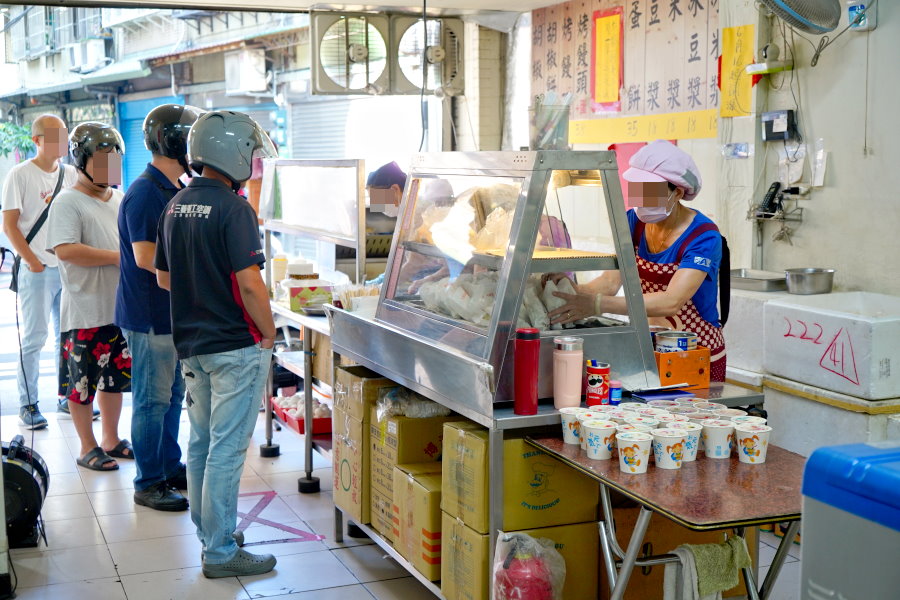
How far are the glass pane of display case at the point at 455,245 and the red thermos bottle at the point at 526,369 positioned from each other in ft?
0.81

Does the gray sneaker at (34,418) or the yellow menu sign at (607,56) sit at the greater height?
the yellow menu sign at (607,56)

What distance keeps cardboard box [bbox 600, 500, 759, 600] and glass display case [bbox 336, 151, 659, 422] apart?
1.43 feet

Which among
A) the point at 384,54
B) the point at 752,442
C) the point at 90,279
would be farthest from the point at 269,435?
the point at 752,442

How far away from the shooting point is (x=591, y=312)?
3.12 m

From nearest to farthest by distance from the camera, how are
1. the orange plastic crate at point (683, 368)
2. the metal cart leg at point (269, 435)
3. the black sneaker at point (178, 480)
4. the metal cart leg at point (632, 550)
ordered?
the metal cart leg at point (632, 550), the orange plastic crate at point (683, 368), the black sneaker at point (178, 480), the metal cart leg at point (269, 435)

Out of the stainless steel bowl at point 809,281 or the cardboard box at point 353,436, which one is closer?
the cardboard box at point 353,436

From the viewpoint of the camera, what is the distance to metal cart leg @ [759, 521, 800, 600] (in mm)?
2459

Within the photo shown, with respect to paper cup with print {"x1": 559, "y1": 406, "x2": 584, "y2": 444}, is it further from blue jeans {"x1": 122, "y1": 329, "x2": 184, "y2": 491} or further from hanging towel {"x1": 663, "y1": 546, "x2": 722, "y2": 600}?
blue jeans {"x1": 122, "y1": 329, "x2": 184, "y2": 491}

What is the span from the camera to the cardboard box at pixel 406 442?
138 inches

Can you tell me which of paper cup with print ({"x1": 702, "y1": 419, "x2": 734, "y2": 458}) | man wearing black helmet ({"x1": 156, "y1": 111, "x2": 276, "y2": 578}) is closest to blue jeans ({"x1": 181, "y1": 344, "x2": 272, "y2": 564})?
man wearing black helmet ({"x1": 156, "y1": 111, "x2": 276, "y2": 578})

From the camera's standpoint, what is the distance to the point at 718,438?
8.50 ft

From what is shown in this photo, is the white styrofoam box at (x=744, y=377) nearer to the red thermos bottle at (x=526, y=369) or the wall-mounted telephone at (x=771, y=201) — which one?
the wall-mounted telephone at (x=771, y=201)

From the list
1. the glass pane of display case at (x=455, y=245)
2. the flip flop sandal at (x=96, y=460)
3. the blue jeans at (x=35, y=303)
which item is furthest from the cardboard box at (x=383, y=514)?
the blue jeans at (x=35, y=303)

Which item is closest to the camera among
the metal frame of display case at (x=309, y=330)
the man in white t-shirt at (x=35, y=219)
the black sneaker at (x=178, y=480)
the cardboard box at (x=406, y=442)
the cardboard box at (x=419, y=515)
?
the cardboard box at (x=419, y=515)
